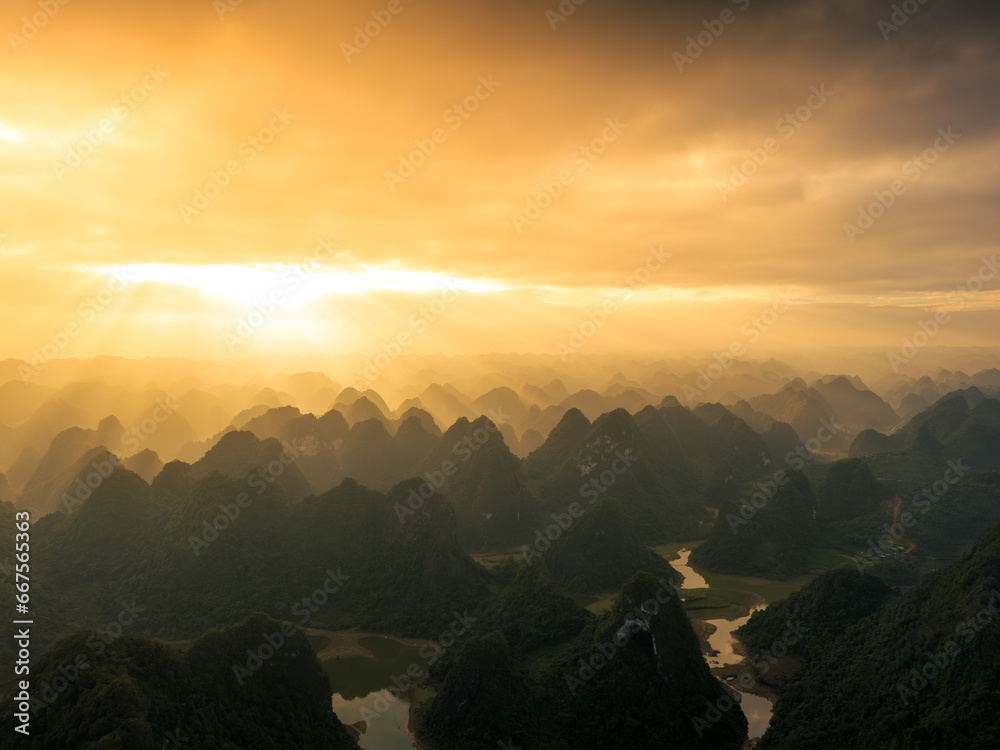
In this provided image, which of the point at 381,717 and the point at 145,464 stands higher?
the point at 145,464

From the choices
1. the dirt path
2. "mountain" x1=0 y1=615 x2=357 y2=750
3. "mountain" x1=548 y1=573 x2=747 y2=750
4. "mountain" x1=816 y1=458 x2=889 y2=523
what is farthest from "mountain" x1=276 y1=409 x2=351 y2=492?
"mountain" x1=816 y1=458 x2=889 y2=523

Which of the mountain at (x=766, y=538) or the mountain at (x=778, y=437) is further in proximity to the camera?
the mountain at (x=778, y=437)

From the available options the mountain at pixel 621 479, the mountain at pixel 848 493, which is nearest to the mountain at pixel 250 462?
the mountain at pixel 621 479

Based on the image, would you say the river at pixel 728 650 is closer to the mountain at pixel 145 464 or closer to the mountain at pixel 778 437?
the mountain at pixel 778 437

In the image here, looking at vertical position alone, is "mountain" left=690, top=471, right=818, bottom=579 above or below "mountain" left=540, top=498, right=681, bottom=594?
below

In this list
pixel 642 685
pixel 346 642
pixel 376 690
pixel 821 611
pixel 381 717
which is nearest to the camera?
pixel 642 685

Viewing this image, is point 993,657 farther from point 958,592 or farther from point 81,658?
point 81,658

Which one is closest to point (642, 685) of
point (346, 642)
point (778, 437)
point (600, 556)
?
point (600, 556)

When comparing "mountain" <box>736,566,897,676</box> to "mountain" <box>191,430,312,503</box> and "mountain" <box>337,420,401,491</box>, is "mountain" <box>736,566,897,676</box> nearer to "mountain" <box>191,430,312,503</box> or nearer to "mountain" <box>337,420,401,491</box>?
"mountain" <box>191,430,312,503</box>

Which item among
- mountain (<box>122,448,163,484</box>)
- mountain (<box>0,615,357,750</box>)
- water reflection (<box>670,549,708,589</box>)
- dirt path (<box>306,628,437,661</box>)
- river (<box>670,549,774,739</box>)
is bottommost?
river (<box>670,549,774,739</box>)

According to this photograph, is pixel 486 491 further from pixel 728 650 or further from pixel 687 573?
pixel 728 650

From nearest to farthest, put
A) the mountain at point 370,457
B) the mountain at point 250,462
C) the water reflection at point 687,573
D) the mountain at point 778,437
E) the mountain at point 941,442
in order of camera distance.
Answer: the water reflection at point 687,573
the mountain at point 250,462
the mountain at point 370,457
the mountain at point 941,442
the mountain at point 778,437

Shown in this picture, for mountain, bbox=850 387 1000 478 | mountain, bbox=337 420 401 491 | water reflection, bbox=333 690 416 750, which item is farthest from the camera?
mountain, bbox=850 387 1000 478
